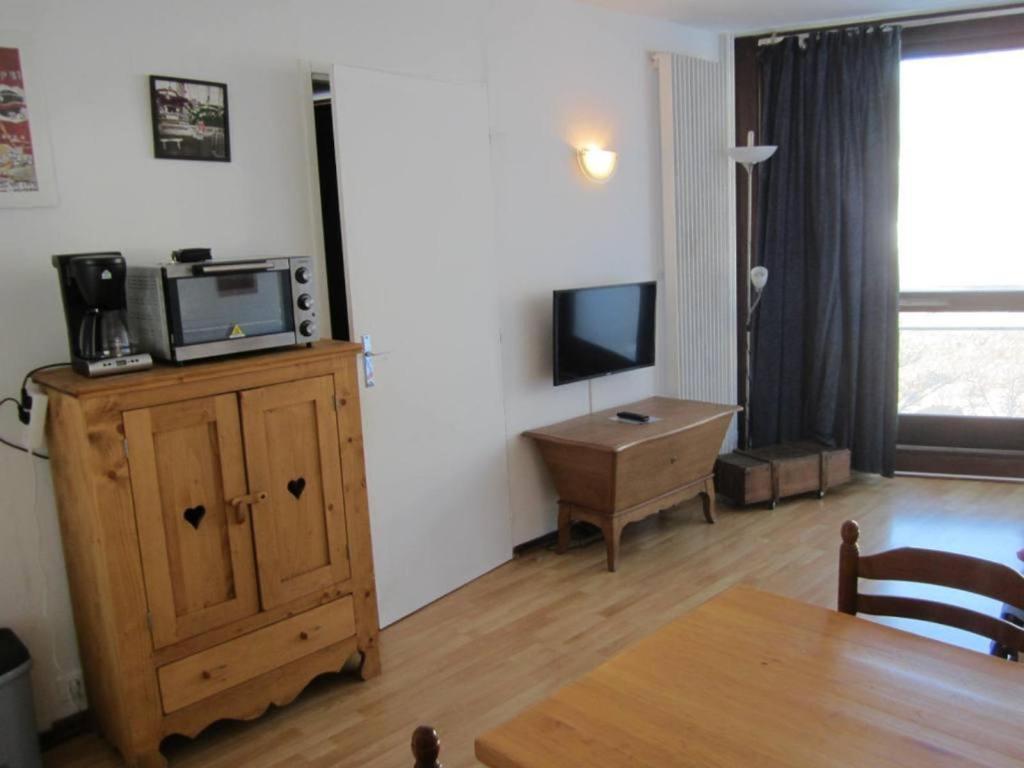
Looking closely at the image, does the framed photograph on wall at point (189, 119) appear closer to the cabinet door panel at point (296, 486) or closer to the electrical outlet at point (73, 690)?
the cabinet door panel at point (296, 486)

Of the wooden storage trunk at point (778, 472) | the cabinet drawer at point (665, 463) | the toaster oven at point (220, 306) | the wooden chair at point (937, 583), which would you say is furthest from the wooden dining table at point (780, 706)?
the wooden storage trunk at point (778, 472)

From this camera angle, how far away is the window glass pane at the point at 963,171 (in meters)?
4.75

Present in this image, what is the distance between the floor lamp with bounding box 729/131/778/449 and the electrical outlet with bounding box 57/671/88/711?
389 cm

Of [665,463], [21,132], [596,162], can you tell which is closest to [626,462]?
[665,463]

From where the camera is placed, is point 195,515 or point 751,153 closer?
point 195,515

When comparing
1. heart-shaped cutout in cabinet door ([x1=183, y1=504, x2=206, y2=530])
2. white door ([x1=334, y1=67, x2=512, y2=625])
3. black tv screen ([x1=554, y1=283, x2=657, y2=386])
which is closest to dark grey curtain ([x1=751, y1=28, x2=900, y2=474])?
black tv screen ([x1=554, y1=283, x2=657, y2=386])

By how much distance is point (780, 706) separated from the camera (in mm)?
1308

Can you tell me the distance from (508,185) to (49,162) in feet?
6.48

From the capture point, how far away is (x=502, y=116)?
149 inches

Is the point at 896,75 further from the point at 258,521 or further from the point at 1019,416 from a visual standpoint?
the point at 258,521

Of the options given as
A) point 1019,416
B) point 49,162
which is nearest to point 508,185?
point 49,162

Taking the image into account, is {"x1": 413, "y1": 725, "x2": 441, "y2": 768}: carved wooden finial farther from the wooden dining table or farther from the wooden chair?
the wooden chair

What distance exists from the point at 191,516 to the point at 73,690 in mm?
786

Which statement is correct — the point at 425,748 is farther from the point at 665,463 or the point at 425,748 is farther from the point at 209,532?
the point at 665,463
